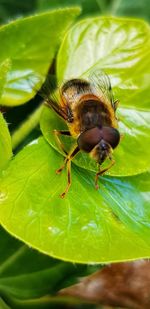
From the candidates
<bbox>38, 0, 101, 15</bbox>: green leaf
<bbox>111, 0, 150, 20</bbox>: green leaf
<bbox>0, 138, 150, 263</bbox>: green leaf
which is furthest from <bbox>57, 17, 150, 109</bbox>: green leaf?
<bbox>111, 0, 150, 20</bbox>: green leaf

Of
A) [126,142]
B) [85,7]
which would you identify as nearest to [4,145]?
[126,142]

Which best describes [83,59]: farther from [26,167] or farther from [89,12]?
[89,12]

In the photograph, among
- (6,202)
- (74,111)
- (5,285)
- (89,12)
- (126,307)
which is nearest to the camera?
(6,202)

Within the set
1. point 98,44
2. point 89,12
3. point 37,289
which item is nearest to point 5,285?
point 37,289

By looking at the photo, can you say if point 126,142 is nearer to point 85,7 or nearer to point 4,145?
point 4,145

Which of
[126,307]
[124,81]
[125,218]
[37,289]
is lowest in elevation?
[126,307]

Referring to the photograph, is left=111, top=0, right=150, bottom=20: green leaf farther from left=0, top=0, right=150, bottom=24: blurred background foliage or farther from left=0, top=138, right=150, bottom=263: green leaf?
left=0, top=138, right=150, bottom=263: green leaf
